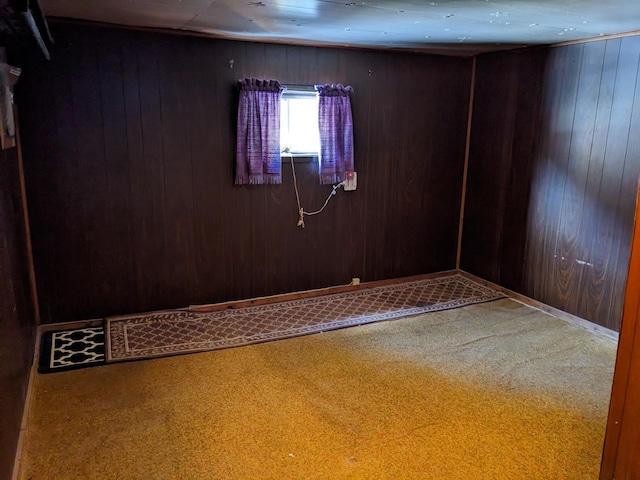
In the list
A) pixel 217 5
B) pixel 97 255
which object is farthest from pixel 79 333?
pixel 217 5

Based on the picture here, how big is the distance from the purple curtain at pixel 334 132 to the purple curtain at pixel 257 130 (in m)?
0.38

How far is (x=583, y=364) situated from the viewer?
10.3ft

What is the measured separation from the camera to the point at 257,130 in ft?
12.4

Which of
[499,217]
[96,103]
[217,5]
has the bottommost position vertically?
[499,217]

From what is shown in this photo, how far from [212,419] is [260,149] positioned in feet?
6.72

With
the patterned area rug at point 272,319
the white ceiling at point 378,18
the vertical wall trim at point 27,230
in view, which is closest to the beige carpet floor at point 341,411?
the patterned area rug at point 272,319

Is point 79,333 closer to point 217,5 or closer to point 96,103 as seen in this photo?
point 96,103

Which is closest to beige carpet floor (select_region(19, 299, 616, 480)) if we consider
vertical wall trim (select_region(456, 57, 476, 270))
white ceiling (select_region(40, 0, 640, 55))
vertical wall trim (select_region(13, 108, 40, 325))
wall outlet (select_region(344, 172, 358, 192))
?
vertical wall trim (select_region(13, 108, 40, 325))

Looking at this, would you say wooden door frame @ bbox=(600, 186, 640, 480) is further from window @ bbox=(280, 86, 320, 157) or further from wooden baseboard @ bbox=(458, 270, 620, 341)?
window @ bbox=(280, 86, 320, 157)

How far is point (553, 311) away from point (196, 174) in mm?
2963

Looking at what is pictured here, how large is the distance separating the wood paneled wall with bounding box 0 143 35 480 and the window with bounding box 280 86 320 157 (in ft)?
6.22

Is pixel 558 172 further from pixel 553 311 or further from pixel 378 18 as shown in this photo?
pixel 378 18

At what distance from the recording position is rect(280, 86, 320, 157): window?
3973 mm

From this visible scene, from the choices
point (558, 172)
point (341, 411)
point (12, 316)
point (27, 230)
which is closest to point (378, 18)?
point (558, 172)
